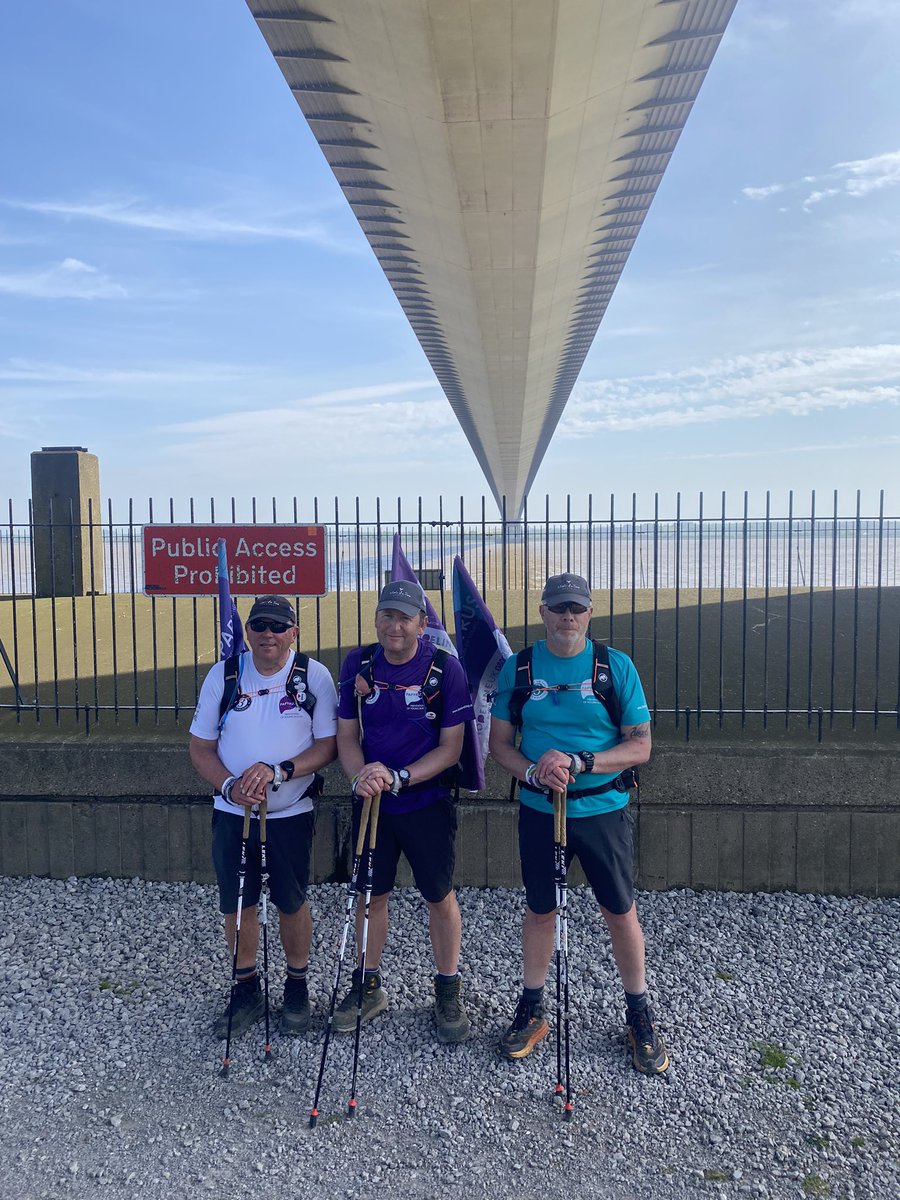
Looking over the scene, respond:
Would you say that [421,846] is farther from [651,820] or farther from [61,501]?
[61,501]

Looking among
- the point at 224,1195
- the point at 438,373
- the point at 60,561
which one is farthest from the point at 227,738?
the point at 438,373

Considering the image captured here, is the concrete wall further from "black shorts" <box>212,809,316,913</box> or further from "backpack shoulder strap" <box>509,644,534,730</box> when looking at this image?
"backpack shoulder strap" <box>509,644,534,730</box>

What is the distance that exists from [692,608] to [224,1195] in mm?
9558

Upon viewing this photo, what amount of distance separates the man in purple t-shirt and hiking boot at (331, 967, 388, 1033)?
0.04ft

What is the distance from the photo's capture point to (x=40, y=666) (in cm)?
831

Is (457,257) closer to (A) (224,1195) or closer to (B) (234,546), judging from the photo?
(B) (234,546)

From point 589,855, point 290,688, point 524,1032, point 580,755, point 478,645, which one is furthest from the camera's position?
point 478,645

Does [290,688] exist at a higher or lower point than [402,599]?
lower

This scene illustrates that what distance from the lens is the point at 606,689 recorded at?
346 cm

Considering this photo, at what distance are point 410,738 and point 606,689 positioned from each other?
34.6 inches

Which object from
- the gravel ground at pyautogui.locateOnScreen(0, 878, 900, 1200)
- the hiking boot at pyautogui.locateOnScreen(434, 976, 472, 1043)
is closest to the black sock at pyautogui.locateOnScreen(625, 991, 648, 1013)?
the gravel ground at pyautogui.locateOnScreen(0, 878, 900, 1200)

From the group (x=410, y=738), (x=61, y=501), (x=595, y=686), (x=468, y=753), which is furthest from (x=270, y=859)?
(x=61, y=501)

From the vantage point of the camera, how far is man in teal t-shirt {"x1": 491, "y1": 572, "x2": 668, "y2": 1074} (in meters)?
3.47

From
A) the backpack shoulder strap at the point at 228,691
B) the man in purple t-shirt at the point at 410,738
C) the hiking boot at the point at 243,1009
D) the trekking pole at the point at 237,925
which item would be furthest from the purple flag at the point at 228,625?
the hiking boot at the point at 243,1009
